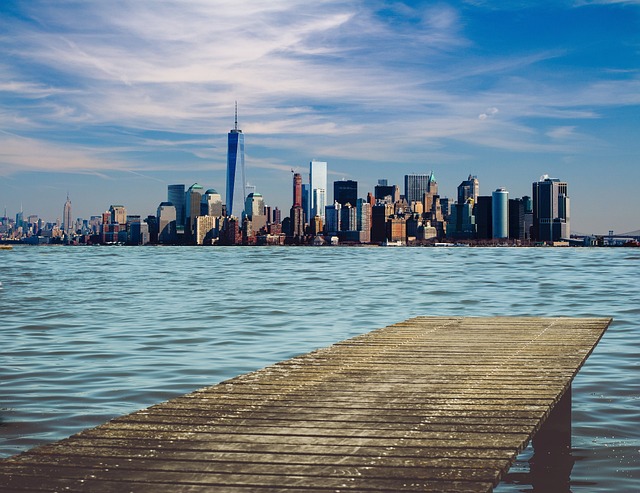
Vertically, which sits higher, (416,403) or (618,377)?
(416,403)

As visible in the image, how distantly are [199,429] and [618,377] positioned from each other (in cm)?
1056

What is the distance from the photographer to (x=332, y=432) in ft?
22.9

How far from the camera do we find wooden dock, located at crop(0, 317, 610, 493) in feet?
18.7

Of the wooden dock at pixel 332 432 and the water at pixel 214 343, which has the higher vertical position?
the wooden dock at pixel 332 432

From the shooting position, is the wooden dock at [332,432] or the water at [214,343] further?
the water at [214,343]

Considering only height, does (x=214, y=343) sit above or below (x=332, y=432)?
below

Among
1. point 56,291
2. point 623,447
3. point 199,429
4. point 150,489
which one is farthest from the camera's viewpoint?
point 56,291

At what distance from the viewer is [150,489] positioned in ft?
18.0

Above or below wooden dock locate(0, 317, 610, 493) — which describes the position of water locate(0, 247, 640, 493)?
below

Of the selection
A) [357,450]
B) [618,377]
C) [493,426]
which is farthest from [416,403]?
[618,377]

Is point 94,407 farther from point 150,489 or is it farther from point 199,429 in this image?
point 150,489

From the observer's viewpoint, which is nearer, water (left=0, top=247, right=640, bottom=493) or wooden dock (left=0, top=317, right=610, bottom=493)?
wooden dock (left=0, top=317, right=610, bottom=493)

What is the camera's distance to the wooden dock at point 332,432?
18.7ft

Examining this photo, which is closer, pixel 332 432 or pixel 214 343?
pixel 332 432
